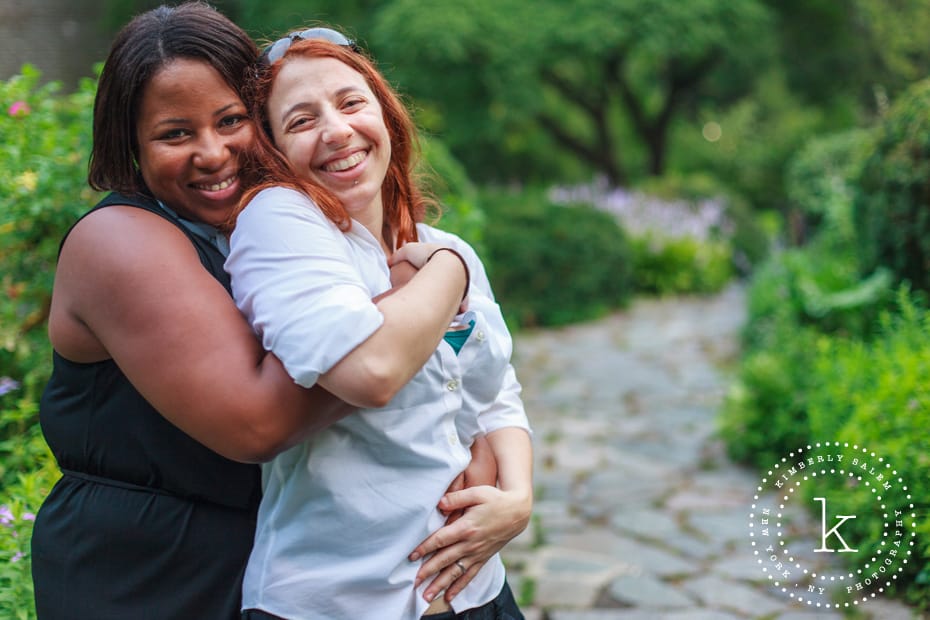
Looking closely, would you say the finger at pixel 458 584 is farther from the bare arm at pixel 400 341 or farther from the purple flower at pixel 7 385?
the purple flower at pixel 7 385

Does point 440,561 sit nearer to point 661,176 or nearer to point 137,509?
point 137,509

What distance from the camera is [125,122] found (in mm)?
1603

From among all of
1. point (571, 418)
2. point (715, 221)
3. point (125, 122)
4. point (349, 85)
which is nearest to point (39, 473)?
point (125, 122)

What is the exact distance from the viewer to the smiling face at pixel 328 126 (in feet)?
5.24

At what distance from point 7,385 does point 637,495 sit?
310cm

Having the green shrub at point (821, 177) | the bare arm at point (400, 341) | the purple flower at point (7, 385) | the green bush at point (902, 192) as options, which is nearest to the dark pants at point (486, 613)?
the bare arm at point (400, 341)

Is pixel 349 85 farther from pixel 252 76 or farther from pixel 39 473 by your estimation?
pixel 39 473

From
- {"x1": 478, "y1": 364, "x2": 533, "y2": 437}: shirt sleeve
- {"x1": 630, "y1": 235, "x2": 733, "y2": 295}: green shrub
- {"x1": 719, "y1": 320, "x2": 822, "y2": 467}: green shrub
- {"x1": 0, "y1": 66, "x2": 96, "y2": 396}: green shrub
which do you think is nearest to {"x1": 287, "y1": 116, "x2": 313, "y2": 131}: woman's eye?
{"x1": 478, "y1": 364, "x2": 533, "y2": 437}: shirt sleeve

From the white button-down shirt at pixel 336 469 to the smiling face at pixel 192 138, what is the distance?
18cm

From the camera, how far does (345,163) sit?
1.62m

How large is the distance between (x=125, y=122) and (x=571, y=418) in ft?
15.5

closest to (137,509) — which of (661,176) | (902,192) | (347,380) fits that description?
(347,380)

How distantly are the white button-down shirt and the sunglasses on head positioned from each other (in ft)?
0.97

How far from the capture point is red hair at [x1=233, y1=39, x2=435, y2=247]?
1.56m
